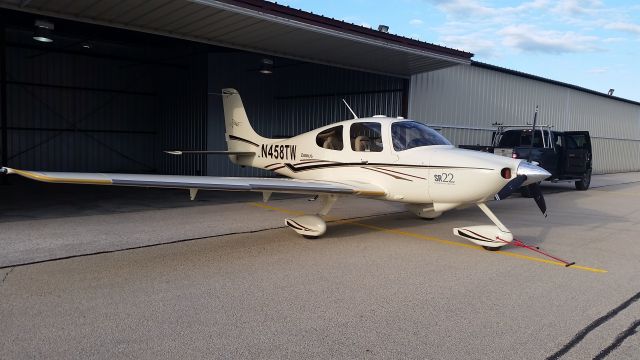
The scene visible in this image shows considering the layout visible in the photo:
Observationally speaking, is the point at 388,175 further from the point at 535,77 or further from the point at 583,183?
the point at 535,77

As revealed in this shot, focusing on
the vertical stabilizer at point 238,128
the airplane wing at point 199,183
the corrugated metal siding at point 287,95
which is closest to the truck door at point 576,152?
the corrugated metal siding at point 287,95

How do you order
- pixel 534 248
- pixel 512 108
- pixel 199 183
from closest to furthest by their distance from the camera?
pixel 199 183, pixel 534 248, pixel 512 108

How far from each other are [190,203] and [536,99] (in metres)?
17.5

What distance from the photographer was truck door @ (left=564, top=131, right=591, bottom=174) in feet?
49.7

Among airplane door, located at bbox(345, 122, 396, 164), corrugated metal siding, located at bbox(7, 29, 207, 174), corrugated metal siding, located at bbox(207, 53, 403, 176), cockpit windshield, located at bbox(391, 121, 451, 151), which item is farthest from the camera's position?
corrugated metal siding, located at bbox(7, 29, 207, 174)

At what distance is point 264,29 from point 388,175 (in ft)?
15.3

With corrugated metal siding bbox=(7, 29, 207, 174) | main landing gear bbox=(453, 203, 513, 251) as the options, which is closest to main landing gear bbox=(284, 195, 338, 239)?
main landing gear bbox=(453, 203, 513, 251)

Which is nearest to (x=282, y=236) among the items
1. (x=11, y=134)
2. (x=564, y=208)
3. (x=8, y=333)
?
(x=8, y=333)

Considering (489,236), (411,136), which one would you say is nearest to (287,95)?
(411,136)

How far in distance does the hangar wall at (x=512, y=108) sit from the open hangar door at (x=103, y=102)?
8532mm

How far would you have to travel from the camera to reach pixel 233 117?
1105cm

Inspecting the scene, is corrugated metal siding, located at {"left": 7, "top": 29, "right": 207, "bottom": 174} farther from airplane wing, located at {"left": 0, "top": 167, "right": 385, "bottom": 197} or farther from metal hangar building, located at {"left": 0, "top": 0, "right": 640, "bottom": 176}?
airplane wing, located at {"left": 0, "top": 167, "right": 385, "bottom": 197}

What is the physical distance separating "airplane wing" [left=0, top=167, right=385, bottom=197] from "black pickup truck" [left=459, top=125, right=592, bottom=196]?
769cm

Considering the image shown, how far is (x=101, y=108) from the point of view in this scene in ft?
70.3
